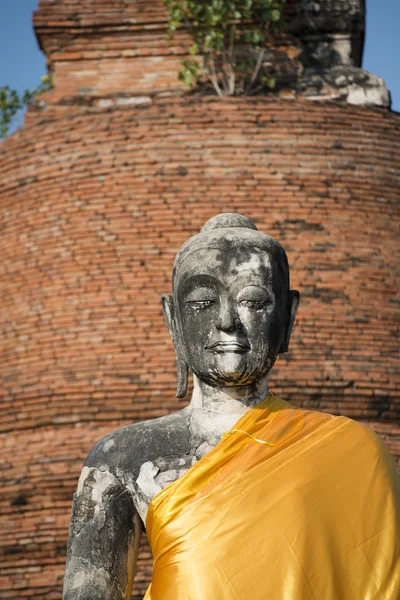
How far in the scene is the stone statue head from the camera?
458cm

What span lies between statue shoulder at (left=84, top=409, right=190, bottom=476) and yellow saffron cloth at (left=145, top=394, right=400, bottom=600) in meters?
0.24

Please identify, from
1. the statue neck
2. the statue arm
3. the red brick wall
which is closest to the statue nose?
the statue neck

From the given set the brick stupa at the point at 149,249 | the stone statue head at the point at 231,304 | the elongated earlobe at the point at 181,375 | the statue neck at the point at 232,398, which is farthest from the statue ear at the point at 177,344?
the brick stupa at the point at 149,249

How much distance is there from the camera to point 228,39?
12.1 metres

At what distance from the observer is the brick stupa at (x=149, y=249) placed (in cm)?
1032

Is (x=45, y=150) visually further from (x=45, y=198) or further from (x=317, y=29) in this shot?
(x=317, y=29)

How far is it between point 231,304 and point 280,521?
2.85 feet

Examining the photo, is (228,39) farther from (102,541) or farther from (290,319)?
(102,541)

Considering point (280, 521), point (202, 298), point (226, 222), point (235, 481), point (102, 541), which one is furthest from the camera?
point (226, 222)

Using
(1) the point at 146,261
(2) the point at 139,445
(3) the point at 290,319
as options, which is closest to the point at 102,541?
(2) the point at 139,445

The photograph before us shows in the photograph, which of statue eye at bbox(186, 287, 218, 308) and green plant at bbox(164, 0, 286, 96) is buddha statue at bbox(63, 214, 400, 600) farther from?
green plant at bbox(164, 0, 286, 96)

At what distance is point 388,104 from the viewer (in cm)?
1205

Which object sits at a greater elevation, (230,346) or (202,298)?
(202,298)

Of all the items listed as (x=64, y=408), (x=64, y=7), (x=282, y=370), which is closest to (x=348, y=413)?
(x=282, y=370)
